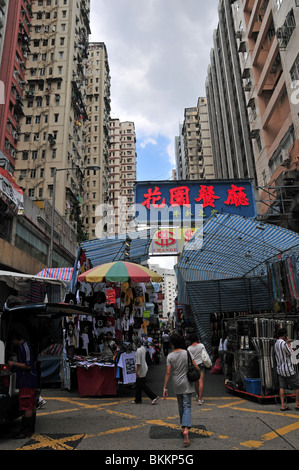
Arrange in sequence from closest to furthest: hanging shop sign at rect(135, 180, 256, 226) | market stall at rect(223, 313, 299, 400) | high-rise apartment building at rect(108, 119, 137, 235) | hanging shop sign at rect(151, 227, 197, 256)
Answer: market stall at rect(223, 313, 299, 400) → hanging shop sign at rect(135, 180, 256, 226) → hanging shop sign at rect(151, 227, 197, 256) → high-rise apartment building at rect(108, 119, 137, 235)

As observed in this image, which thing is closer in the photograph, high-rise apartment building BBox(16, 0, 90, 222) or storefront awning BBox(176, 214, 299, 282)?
storefront awning BBox(176, 214, 299, 282)

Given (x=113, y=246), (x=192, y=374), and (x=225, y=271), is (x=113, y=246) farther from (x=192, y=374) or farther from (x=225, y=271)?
(x=192, y=374)

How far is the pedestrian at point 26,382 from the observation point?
517cm

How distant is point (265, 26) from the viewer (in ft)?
70.1

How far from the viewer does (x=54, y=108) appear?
3844cm

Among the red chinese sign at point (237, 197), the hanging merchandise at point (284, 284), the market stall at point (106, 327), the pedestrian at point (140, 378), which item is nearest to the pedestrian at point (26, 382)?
Result: the market stall at point (106, 327)

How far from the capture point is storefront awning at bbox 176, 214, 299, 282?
Result: 10.5m

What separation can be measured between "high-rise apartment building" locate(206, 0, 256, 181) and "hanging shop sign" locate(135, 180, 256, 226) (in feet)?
60.8

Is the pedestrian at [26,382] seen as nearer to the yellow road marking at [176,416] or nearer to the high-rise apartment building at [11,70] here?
the yellow road marking at [176,416]

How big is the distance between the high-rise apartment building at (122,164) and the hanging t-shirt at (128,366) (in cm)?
6684

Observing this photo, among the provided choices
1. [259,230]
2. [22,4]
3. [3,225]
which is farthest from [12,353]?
[22,4]

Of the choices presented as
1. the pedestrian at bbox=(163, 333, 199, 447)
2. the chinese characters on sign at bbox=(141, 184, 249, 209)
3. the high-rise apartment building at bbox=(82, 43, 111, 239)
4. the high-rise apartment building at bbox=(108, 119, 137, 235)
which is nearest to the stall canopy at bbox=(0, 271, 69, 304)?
the chinese characters on sign at bbox=(141, 184, 249, 209)

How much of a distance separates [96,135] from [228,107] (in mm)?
27367

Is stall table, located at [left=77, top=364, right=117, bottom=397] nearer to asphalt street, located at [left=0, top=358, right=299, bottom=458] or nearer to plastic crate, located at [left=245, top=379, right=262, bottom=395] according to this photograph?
asphalt street, located at [left=0, top=358, right=299, bottom=458]
